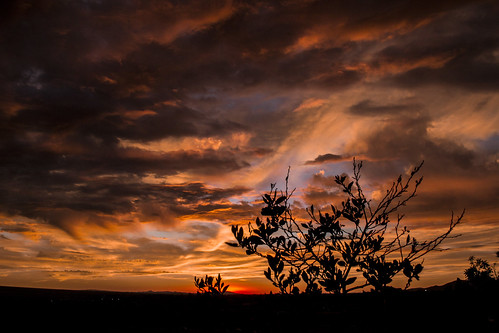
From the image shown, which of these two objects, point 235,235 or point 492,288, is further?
point 235,235

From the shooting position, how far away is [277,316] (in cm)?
534

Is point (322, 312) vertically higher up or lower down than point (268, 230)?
lower down

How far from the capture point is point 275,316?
535 centimetres

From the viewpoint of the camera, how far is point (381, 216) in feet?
33.8

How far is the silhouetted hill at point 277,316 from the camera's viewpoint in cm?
472

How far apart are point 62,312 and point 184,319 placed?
7.22 ft

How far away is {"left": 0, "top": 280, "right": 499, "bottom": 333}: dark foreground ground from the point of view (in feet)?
15.5

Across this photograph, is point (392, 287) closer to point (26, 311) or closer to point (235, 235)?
point (235, 235)

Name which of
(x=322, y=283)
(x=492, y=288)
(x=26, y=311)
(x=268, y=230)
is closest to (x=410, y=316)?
(x=492, y=288)

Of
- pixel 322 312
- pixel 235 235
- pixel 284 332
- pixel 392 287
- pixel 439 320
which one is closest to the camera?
pixel 284 332

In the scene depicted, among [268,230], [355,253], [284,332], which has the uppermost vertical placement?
[268,230]

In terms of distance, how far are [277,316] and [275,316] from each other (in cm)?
3

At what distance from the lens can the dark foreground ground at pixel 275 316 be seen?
4.72 m

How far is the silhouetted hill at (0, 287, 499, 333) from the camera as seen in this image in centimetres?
472
